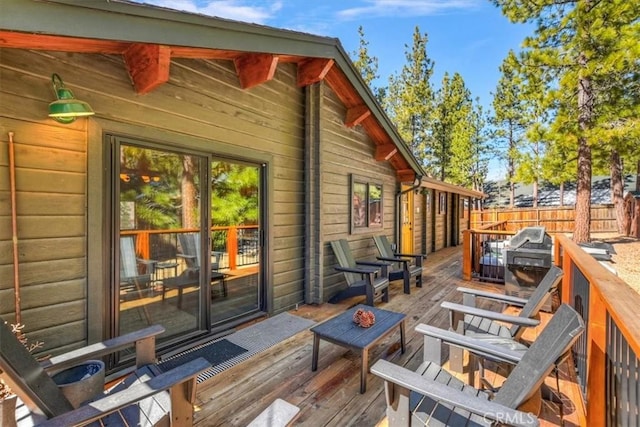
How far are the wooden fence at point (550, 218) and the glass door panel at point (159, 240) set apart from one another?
512 inches

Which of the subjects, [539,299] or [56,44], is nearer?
[56,44]

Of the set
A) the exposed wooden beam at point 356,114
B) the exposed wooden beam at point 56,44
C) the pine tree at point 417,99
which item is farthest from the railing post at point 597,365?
the pine tree at point 417,99

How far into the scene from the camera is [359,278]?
5023 mm

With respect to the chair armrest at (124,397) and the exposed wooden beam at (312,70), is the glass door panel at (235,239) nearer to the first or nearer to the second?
the exposed wooden beam at (312,70)

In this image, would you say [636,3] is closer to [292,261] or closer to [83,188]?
[292,261]

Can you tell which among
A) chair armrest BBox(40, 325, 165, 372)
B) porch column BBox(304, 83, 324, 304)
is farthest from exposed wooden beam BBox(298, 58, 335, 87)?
chair armrest BBox(40, 325, 165, 372)

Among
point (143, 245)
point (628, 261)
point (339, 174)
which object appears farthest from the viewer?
point (628, 261)

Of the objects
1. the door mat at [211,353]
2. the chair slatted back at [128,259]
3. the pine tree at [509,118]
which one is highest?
the pine tree at [509,118]

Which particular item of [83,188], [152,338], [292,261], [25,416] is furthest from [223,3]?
[25,416]

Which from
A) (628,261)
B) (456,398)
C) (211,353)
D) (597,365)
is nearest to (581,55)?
(628,261)

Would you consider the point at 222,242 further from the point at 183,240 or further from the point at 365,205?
the point at 365,205

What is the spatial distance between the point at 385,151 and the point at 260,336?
4.28 metres

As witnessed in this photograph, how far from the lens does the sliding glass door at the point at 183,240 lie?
2.76m

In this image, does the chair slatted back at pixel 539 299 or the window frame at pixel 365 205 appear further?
the window frame at pixel 365 205
